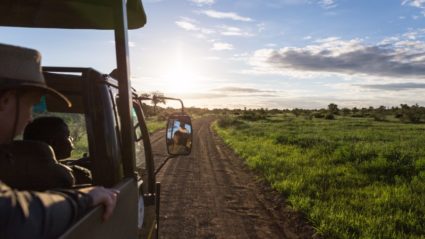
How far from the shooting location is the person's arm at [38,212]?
127 cm

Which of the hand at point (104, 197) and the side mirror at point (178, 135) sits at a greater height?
the side mirror at point (178, 135)

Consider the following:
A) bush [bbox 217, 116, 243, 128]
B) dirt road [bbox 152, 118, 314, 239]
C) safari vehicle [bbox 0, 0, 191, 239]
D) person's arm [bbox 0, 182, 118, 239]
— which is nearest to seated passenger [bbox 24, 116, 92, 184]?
safari vehicle [bbox 0, 0, 191, 239]

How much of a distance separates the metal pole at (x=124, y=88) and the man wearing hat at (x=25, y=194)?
921mm

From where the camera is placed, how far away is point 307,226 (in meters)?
7.34

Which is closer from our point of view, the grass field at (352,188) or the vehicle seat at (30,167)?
the vehicle seat at (30,167)

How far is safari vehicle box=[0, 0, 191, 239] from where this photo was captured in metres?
2.43

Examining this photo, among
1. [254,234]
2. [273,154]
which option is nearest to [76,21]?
[254,234]

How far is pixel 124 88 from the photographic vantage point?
8.68 feet

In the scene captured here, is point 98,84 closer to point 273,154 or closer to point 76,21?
point 76,21

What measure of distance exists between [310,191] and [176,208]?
9.48 feet

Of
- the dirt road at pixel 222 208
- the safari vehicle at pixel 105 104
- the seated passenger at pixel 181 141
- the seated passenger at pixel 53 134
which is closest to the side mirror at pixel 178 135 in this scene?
the seated passenger at pixel 181 141

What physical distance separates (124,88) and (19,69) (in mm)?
1114

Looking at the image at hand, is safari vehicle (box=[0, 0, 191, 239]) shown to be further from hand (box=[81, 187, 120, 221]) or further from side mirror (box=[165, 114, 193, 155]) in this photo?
side mirror (box=[165, 114, 193, 155])

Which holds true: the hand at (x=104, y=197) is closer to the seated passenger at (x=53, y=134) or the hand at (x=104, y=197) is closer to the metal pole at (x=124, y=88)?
the metal pole at (x=124, y=88)
